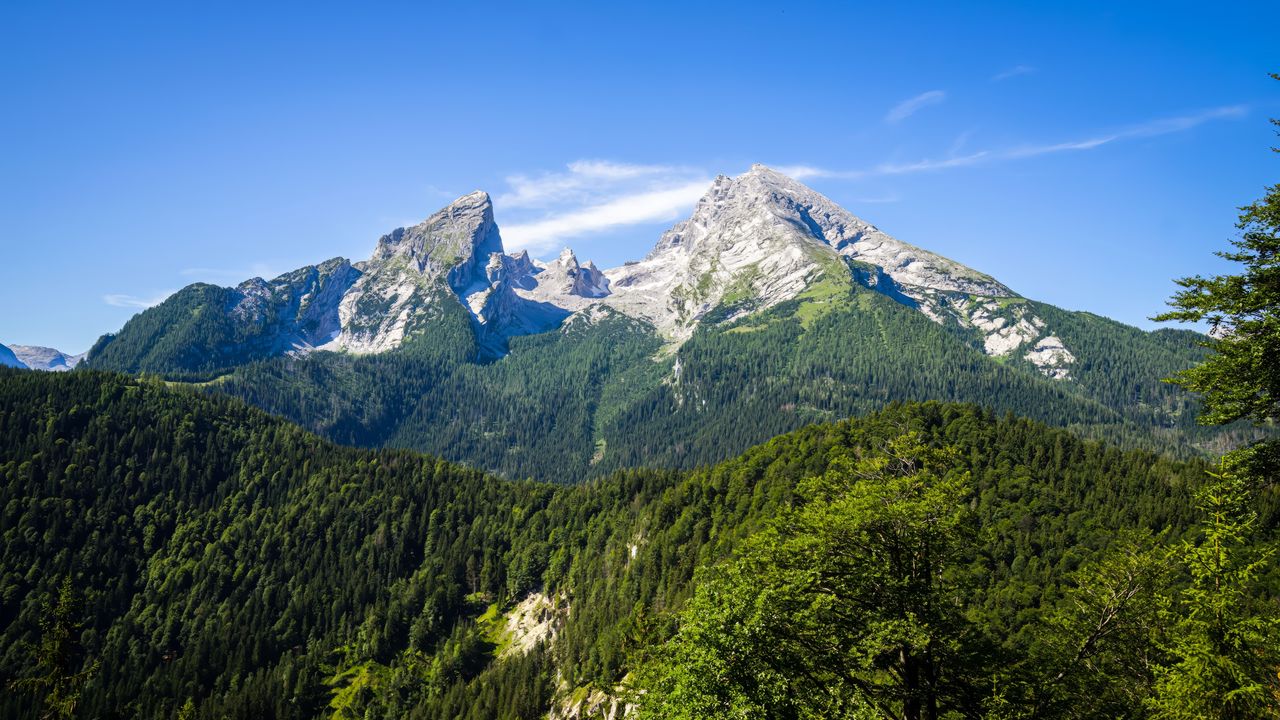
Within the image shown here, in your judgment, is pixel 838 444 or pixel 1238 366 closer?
pixel 1238 366

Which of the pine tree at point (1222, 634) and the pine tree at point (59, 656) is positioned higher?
the pine tree at point (1222, 634)

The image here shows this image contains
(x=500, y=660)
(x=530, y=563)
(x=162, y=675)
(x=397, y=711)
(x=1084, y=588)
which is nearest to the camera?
(x=1084, y=588)

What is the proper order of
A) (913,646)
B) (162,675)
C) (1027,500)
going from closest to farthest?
(913,646) → (1027,500) → (162,675)

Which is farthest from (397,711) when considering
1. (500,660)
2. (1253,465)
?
(1253,465)

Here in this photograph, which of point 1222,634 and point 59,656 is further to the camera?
point 59,656

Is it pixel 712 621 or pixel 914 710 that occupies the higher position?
pixel 712 621

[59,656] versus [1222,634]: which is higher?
[1222,634]

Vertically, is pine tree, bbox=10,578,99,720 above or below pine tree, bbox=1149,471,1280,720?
below

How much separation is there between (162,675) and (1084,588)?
216 meters

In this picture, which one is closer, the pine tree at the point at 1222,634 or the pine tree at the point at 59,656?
the pine tree at the point at 1222,634

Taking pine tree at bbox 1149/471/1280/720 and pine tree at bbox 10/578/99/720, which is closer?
pine tree at bbox 1149/471/1280/720

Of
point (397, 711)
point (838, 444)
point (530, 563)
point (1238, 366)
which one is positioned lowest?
point (397, 711)

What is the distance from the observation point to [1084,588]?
3034cm

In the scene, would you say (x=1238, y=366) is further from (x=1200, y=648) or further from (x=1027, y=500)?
(x=1027, y=500)
